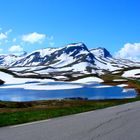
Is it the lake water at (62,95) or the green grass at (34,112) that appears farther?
the lake water at (62,95)

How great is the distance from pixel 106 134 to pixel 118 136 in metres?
0.65

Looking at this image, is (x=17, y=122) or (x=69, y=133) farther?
(x=17, y=122)

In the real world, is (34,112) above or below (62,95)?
below

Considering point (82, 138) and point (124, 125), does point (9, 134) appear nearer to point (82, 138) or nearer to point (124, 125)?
point (82, 138)

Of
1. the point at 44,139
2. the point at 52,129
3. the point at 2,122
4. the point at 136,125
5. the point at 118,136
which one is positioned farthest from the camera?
the point at 2,122

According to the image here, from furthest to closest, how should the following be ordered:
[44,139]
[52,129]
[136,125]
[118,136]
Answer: [136,125], [52,129], [118,136], [44,139]

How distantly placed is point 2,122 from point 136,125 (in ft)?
23.1

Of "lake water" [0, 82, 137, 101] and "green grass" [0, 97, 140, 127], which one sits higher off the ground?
"lake water" [0, 82, 137, 101]

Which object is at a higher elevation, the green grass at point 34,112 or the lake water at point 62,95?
the lake water at point 62,95

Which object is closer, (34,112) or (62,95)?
(34,112)

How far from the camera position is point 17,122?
67.6ft

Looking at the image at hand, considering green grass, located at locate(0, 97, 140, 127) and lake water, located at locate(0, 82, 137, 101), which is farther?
lake water, located at locate(0, 82, 137, 101)

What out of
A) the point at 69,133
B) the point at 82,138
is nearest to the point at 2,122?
the point at 69,133

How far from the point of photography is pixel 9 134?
1515 cm
